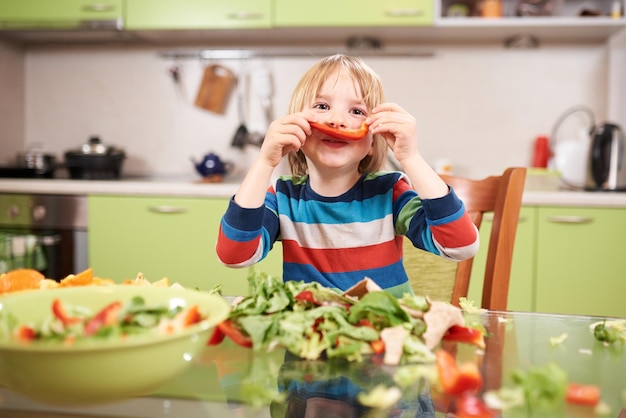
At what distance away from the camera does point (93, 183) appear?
8.63 ft

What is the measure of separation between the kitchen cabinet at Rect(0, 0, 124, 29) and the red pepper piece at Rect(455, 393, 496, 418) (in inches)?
103

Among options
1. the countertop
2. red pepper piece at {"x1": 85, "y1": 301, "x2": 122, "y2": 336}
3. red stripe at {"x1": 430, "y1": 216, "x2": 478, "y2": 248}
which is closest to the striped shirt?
red stripe at {"x1": 430, "y1": 216, "x2": 478, "y2": 248}

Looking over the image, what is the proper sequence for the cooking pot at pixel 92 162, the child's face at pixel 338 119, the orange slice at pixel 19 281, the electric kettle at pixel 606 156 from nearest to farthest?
the orange slice at pixel 19 281
the child's face at pixel 338 119
the electric kettle at pixel 606 156
the cooking pot at pixel 92 162

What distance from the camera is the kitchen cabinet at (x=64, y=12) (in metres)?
2.82

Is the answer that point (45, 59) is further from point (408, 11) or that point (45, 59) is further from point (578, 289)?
point (578, 289)

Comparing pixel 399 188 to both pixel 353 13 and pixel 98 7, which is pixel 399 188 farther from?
pixel 98 7

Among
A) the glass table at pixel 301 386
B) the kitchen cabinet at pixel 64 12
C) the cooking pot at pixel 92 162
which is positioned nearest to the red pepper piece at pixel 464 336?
the glass table at pixel 301 386

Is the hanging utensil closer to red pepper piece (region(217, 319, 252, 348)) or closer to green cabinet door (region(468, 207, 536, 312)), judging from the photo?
green cabinet door (region(468, 207, 536, 312))

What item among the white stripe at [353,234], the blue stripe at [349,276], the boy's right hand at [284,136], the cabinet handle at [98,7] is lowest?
the blue stripe at [349,276]

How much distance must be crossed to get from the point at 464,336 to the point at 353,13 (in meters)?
2.14

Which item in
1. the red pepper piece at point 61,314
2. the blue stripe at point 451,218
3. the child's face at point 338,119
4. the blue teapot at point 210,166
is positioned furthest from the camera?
the blue teapot at point 210,166

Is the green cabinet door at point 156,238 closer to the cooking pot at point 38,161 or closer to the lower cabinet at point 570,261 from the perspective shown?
the cooking pot at point 38,161

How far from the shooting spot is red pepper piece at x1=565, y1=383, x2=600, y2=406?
23.6 inches

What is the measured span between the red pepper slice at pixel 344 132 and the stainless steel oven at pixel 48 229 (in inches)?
70.9
